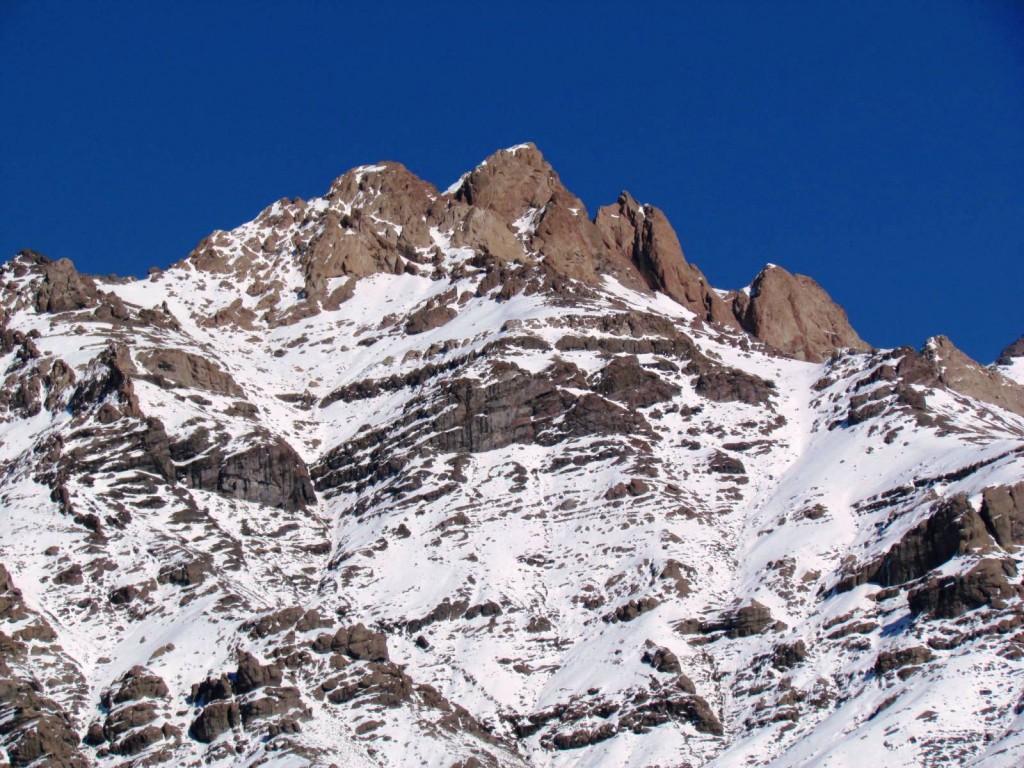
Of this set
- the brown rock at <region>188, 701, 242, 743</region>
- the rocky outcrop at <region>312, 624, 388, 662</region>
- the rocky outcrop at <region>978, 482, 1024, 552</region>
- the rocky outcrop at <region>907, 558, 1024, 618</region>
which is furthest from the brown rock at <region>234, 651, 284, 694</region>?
the rocky outcrop at <region>978, 482, 1024, 552</region>

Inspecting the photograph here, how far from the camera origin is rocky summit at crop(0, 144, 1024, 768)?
13388cm

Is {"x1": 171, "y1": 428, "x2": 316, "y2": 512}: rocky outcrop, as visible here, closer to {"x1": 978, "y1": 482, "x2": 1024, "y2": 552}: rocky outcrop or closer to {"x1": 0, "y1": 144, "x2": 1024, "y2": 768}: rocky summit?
{"x1": 0, "y1": 144, "x2": 1024, "y2": 768}: rocky summit

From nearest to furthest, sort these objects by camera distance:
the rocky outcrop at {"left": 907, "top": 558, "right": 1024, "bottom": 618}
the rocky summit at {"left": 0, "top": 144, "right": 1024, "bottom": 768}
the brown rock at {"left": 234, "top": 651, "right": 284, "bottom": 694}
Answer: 1. the rocky summit at {"left": 0, "top": 144, "right": 1024, "bottom": 768}
2. the rocky outcrop at {"left": 907, "top": 558, "right": 1024, "bottom": 618}
3. the brown rock at {"left": 234, "top": 651, "right": 284, "bottom": 694}

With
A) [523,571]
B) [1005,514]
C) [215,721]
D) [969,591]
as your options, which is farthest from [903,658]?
[215,721]

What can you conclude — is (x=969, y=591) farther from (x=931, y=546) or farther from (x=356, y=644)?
(x=356, y=644)

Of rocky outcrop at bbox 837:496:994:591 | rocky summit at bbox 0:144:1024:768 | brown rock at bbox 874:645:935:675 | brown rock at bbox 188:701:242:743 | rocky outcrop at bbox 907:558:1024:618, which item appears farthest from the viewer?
rocky outcrop at bbox 837:496:994:591

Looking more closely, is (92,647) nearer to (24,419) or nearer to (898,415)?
(24,419)

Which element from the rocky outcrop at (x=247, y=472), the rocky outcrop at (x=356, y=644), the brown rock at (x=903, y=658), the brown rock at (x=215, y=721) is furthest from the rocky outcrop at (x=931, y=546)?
the rocky outcrop at (x=247, y=472)

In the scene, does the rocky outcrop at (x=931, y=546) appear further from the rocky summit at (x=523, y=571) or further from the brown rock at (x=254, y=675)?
the brown rock at (x=254, y=675)

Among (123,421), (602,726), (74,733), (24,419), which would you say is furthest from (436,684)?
(24,419)

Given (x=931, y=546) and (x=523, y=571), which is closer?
(x=931, y=546)

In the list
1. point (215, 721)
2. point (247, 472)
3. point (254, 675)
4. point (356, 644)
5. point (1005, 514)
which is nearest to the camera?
point (215, 721)

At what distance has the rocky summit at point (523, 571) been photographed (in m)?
134

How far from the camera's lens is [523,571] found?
15962 centimetres
